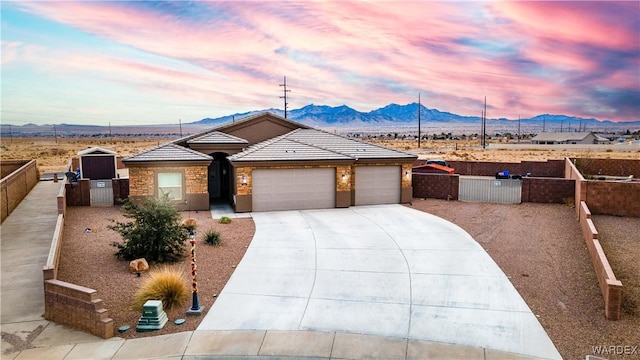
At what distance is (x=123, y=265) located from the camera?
15.3 meters

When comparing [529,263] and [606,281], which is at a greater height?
[606,281]

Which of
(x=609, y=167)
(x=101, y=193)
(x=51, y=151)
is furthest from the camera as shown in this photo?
(x=51, y=151)

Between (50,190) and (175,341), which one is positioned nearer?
(175,341)

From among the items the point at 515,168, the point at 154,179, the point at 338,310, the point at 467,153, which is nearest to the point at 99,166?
the point at 154,179

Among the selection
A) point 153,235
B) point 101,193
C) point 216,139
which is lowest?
point 153,235

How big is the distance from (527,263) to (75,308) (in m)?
13.2

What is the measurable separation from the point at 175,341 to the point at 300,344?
9.07ft

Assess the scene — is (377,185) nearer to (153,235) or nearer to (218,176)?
(218,176)

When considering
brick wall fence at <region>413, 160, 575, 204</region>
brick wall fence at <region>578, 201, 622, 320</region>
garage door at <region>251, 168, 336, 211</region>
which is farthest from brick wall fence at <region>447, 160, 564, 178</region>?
brick wall fence at <region>578, 201, 622, 320</region>

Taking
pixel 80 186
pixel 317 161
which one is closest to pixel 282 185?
pixel 317 161

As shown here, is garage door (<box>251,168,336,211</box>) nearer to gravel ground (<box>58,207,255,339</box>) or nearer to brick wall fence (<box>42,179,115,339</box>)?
gravel ground (<box>58,207,255,339</box>)

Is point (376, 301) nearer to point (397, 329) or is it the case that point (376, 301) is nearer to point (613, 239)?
point (397, 329)

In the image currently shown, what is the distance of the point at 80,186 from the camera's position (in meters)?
24.7

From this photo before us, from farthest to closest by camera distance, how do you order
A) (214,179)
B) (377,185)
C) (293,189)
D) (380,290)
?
(214,179) → (377,185) → (293,189) → (380,290)
